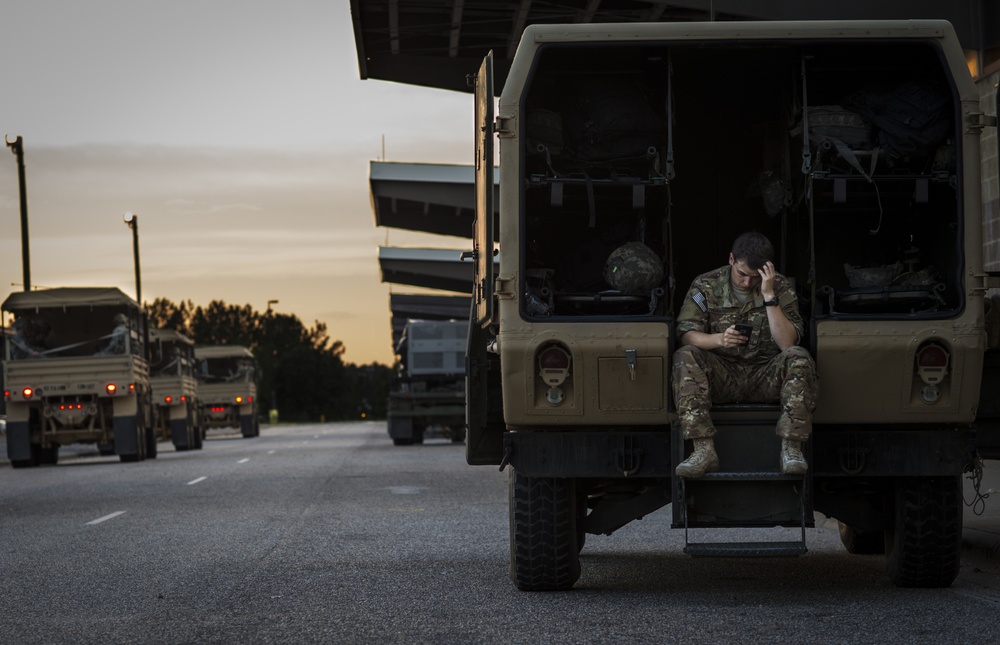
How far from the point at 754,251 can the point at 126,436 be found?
22.9 metres

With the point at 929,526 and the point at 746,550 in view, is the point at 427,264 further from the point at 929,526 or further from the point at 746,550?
the point at 746,550

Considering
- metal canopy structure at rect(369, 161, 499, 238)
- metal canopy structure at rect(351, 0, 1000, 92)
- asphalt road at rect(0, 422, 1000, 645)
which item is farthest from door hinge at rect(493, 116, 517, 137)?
metal canopy structure at rect(369, 161, 499, 238)

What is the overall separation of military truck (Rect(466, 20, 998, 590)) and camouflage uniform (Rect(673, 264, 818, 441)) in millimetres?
131

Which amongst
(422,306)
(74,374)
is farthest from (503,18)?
(422,306)

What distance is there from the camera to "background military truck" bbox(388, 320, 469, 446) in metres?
35.4

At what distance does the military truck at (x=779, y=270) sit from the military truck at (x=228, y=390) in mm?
45618

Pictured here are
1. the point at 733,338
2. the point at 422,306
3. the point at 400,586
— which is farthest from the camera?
the point at 422,306

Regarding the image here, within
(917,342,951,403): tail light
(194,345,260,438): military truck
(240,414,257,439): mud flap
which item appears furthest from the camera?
(240,414,257,439): mud flap

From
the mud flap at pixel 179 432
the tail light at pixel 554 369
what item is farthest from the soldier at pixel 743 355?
the mud flap at pixel 179 432

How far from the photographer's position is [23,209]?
42781 mm

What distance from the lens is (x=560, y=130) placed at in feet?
28.6

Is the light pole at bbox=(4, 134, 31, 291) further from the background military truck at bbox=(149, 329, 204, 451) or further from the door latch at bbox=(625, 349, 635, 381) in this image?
the door latch at bbox=(625, 349, 635, 381)

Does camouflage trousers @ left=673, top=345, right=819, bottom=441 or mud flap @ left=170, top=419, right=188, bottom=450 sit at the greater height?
camouflage trousers @ left=673, top=345, right=819, bottom=441

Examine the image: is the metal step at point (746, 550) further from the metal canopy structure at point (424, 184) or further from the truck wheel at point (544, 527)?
the metal canopy structure at point (424, 184)
